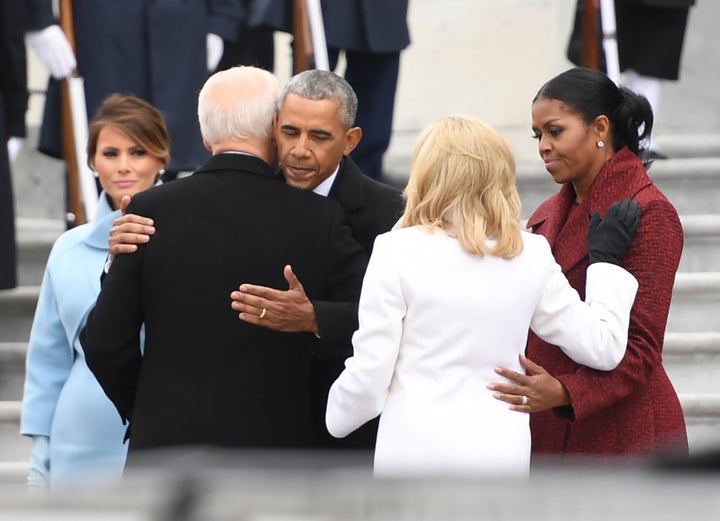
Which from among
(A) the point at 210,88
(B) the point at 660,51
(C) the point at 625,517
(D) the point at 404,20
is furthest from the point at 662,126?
(C) the point at 625,517

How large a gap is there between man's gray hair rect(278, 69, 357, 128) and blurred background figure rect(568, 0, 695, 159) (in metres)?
3.24

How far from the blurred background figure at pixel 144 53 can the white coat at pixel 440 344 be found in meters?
3.25

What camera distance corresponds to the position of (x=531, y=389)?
2.61 meters

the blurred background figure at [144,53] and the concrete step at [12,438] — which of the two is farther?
the blurred background figure at [144,53]

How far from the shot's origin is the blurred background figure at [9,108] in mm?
5102

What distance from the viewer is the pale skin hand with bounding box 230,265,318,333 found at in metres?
2.66

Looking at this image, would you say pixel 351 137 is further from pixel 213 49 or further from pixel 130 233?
pixel 213 49

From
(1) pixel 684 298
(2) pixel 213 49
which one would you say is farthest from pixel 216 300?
(2) pixel 213 49

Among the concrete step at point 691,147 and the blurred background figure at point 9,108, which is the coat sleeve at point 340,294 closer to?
the blurred background figure at point 9,108

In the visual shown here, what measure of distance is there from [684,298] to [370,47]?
1799mm

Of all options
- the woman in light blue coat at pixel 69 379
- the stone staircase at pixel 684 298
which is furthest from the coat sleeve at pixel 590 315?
the stone staircase at pixel 684 298

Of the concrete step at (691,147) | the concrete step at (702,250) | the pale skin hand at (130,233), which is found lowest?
the concrete step at (702,250)

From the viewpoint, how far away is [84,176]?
5.40 metres

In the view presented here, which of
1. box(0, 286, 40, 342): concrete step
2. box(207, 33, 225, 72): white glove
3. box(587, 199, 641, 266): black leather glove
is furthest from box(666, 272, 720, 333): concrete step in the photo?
box(0, 286, 40, 342): concrete step
